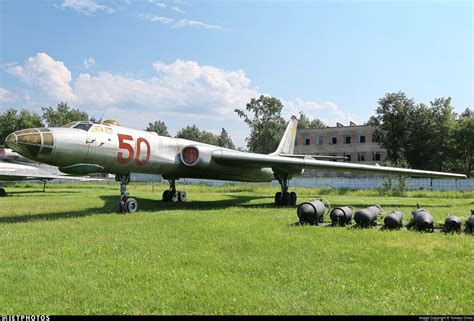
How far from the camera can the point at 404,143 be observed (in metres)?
49.6

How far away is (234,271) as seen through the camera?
5484 millimetres

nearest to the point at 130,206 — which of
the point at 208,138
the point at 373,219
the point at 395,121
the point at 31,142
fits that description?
the point at 31,142

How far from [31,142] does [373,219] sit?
28.0 ft

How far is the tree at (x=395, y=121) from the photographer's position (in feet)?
163

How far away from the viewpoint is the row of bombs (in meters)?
8.79

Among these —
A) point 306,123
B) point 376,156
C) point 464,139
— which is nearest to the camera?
point 464,139

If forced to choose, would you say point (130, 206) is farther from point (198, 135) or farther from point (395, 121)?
point (198, 135)

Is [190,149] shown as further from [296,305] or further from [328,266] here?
[296,305]

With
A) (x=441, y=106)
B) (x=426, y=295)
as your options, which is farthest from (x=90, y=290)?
(x=441, y=106)

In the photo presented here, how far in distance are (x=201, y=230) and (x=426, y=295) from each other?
514 centimetres

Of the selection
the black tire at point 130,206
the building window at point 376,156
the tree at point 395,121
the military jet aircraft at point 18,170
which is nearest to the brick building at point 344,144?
the building window at point 376,156

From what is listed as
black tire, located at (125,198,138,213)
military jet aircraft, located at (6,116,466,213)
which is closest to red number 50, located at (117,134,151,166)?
military jet aircraft, located at (6,116,466,213)

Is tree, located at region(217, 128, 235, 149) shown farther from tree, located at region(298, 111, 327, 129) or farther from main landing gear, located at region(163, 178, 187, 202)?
main landing gear, located at region(163, 178, 187, 202)

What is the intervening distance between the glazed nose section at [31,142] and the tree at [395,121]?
46055mm
